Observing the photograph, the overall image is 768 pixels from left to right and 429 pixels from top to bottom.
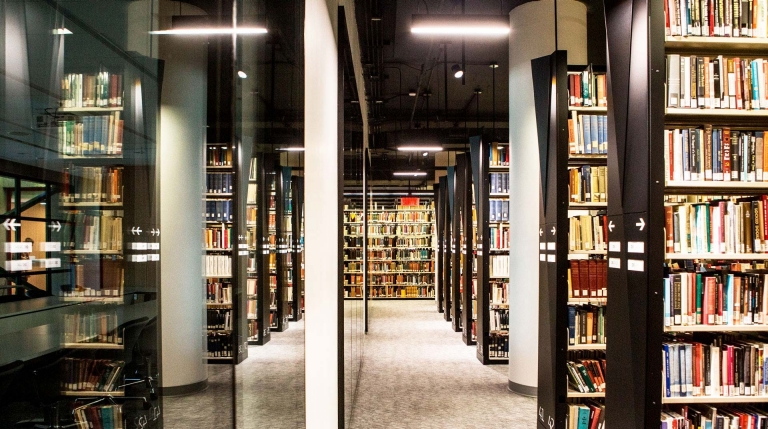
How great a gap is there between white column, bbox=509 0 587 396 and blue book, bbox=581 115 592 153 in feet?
4.60

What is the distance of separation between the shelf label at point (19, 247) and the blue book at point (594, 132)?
4.85 m

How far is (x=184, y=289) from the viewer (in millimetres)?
955

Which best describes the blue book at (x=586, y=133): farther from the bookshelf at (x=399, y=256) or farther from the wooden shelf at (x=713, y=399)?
the bookshelf at (x=399, y=256)

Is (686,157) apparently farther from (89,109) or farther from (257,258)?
(89,109)

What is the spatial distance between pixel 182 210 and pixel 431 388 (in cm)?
603

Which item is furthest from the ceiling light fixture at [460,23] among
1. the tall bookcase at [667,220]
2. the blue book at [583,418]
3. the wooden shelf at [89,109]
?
the wooden shelf at [89,109]

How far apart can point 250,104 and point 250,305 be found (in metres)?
0.52

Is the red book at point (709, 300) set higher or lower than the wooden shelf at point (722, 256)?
lower

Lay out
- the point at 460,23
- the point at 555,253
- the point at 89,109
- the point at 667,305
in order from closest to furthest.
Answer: the point at 89,109, the point at 667,305, the point at 555,253, the point at 460,23

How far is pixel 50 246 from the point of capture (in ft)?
1.71

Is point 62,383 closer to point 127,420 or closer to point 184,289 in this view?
point 127,420

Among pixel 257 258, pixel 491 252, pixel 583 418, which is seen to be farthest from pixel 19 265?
pixel 491 252

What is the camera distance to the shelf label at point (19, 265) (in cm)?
44

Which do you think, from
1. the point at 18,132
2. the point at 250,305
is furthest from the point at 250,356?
the point at 18,132
